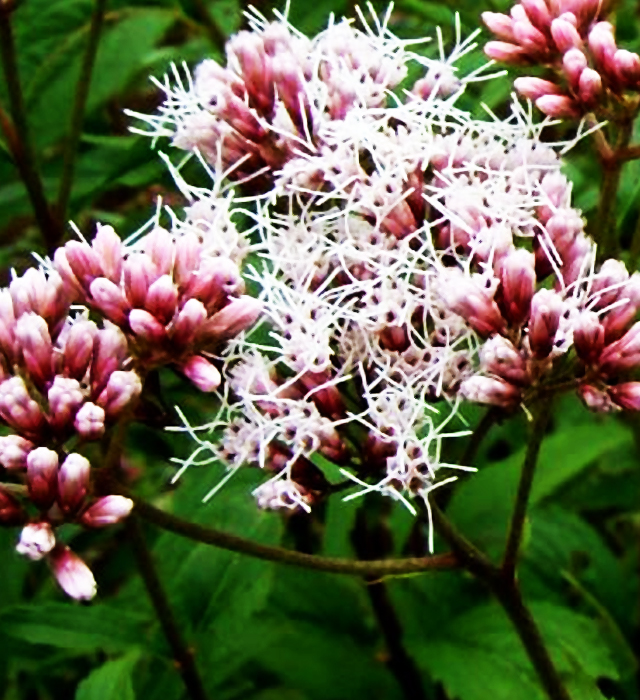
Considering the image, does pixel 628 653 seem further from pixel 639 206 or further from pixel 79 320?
pixel 79 320

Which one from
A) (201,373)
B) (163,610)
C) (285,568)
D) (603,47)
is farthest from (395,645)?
(603,47)

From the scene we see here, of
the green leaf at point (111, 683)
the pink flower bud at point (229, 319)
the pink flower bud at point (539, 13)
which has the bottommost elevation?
the green leaf at point (111, 683)

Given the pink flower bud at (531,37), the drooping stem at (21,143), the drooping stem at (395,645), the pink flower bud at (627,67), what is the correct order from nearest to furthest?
1. the pink flower bud at (627,67)
2. the pink flower bud at (531,37)
3. the drooping stem at (21,143)
4. the drooping stem at (395,645)

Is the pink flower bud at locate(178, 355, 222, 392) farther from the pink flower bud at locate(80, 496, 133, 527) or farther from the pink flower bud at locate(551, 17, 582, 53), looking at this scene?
the pink flower bud at locate(551, 17, 582, 53)

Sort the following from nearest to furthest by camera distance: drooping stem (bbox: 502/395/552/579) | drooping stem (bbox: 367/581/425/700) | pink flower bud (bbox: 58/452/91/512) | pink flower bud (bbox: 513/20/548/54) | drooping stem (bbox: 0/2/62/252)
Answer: pink flower bud (bbox: 58/452/91/512)
drooping stem (bbox: 502/395/552/579)
pink flower bud (bbox: 513/20/548/54)
drooping stem (bbox: 0/2/62/252)
drooping stem (bbox: 367/581/425/700)

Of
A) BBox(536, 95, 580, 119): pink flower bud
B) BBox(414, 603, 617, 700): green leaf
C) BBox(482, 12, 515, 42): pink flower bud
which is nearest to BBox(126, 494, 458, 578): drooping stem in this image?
BBox(414, 603, 617, 700): green leaf

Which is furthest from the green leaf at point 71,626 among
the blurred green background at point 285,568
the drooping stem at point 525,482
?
the drooping stem at point 525,482

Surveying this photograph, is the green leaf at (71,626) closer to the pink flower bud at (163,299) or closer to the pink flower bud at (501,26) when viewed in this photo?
the pink flower bud at (163,299)

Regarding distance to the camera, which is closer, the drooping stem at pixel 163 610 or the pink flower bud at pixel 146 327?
the pink flower bud at pixel 146 327
